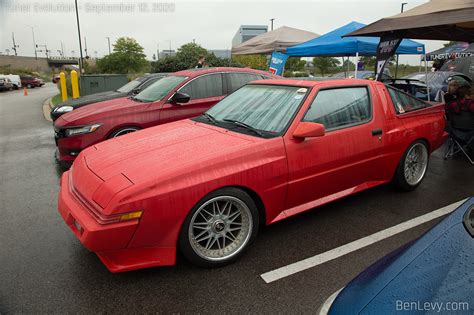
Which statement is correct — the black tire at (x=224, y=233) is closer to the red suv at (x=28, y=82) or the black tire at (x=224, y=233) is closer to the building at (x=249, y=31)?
the red suv at (x=28, y=82)

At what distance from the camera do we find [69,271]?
2.79 meters

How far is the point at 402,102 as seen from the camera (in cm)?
423

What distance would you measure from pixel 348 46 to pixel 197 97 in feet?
15.6

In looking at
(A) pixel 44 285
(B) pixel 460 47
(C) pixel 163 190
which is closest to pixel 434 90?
(B) pixel 460 47

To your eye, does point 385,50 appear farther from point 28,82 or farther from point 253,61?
point 28,82

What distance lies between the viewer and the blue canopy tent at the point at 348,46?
8.66 metres

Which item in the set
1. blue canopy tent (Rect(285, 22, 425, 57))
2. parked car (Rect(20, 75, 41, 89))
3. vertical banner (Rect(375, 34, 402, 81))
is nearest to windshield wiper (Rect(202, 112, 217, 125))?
vertical banner (Rect(375, 34, 402, 81))

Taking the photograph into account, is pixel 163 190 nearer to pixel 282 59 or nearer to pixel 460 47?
pixel 282 59

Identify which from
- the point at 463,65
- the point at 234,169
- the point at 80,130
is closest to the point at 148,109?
the point at 80,130

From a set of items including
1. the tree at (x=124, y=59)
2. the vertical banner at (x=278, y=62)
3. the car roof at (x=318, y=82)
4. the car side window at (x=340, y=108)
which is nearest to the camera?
the car side window at (x=340, y=108)

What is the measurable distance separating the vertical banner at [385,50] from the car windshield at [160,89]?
165 inches

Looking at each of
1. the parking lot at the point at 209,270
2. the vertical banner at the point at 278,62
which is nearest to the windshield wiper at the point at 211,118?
the parking lot at the point at 209,270

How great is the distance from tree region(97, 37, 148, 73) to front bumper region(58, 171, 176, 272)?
44.5m

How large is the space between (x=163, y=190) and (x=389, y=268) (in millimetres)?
1522
